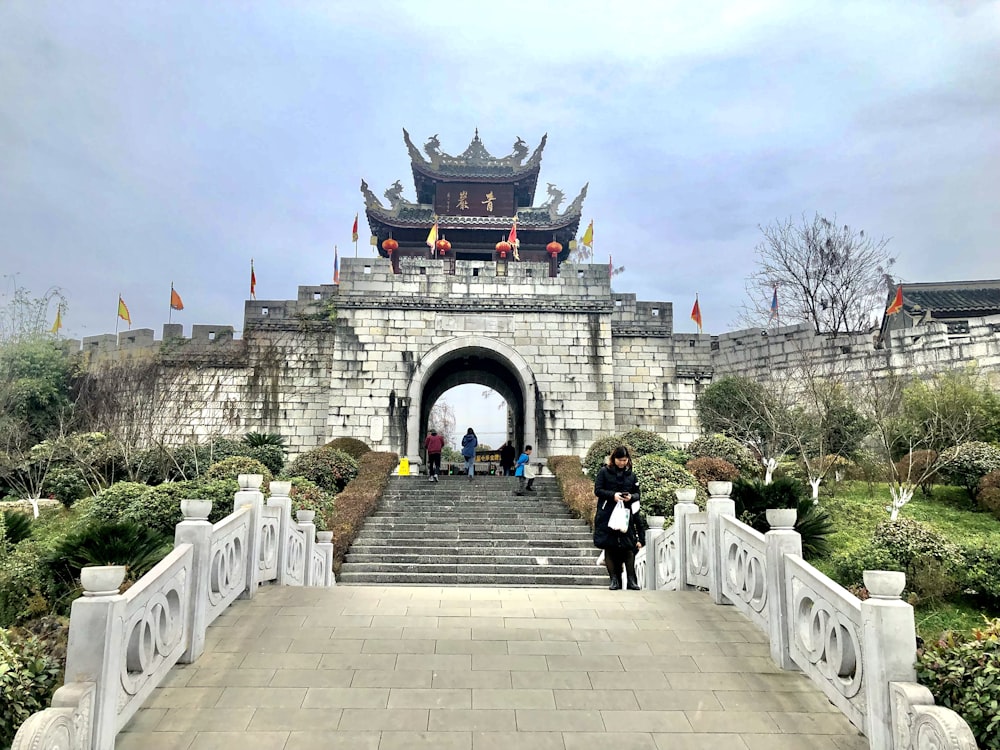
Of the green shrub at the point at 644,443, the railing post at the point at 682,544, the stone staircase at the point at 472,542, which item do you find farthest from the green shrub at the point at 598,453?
the railing post at the point at 682,544

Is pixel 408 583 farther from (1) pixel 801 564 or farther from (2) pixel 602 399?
(2) pixel 602 399

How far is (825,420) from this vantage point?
12.3 m

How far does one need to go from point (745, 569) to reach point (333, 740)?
3.20 meters

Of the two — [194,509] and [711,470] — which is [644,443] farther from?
[194,509]

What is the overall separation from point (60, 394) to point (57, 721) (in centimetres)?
1670

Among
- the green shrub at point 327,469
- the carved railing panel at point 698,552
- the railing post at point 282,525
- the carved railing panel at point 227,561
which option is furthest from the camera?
the green shrub at point 327,469

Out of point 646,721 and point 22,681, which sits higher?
point 22,681

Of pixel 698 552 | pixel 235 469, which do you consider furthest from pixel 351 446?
pixel 698 552

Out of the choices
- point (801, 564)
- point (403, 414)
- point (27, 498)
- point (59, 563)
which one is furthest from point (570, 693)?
point (27, 498)

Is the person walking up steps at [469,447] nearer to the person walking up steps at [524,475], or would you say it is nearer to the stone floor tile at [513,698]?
the person walking up steps at [524,475]

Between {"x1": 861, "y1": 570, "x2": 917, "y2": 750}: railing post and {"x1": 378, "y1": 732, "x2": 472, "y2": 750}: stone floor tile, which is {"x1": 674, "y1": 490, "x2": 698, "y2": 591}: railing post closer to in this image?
{"x1": 861, "y1": 570, "x2": 917, "y2": 750}: railing post

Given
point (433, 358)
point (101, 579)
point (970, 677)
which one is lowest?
point (970, 677)

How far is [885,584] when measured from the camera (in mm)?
3213

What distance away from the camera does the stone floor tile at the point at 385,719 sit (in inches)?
137
